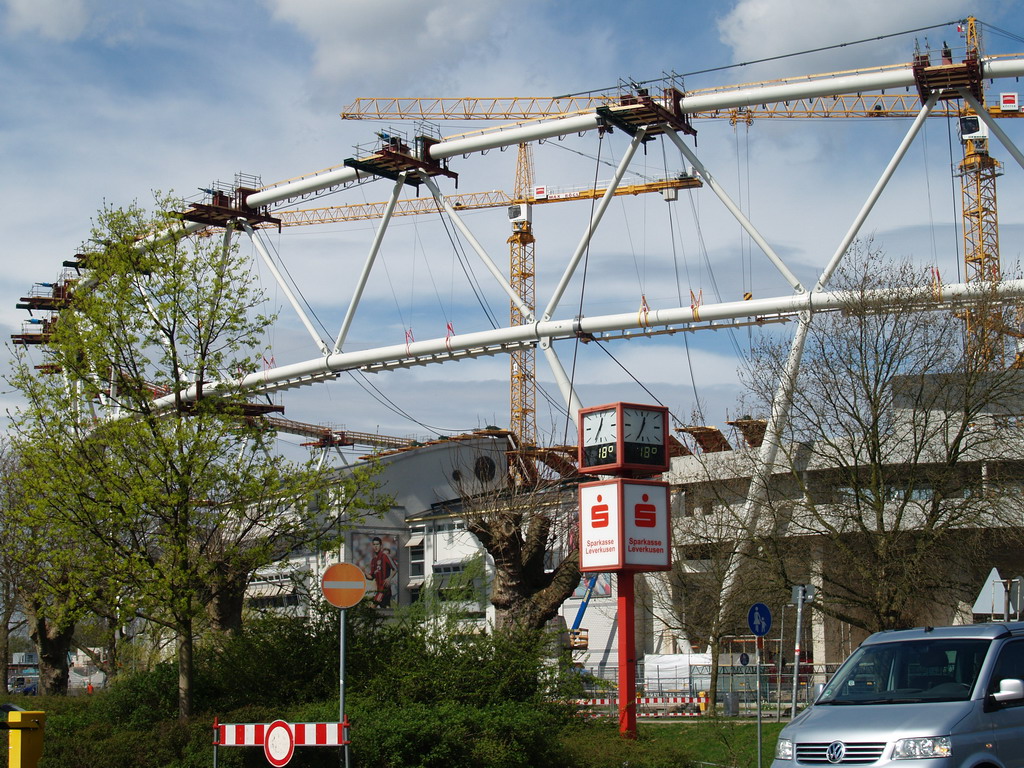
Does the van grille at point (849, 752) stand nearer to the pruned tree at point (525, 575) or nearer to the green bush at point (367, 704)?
the green bush at point (367, 704)

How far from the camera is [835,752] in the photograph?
414 inches

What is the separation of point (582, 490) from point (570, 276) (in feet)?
72.9

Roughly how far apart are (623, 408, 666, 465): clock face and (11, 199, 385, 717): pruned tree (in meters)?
4.55

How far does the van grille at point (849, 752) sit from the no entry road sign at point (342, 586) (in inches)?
216

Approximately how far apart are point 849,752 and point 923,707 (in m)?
0.83

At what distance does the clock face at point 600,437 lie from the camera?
61.5 feet

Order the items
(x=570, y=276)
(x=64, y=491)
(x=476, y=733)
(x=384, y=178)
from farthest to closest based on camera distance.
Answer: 1. (x=384, y=178)
2. (x=570, y=276)
3. (x=64, y=491)
4. (x=476, y=733)

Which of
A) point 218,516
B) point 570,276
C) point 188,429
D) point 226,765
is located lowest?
point 226,765

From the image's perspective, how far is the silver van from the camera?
33.5 feet

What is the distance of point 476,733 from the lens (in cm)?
1498

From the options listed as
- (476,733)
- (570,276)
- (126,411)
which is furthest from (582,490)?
(570,276)

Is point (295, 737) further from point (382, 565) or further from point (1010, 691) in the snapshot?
point (382, 565)

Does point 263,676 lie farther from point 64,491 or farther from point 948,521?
point 948,521

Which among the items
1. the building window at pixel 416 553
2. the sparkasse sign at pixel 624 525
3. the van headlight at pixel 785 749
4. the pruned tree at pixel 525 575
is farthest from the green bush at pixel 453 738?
the building window at pixel 416 553
